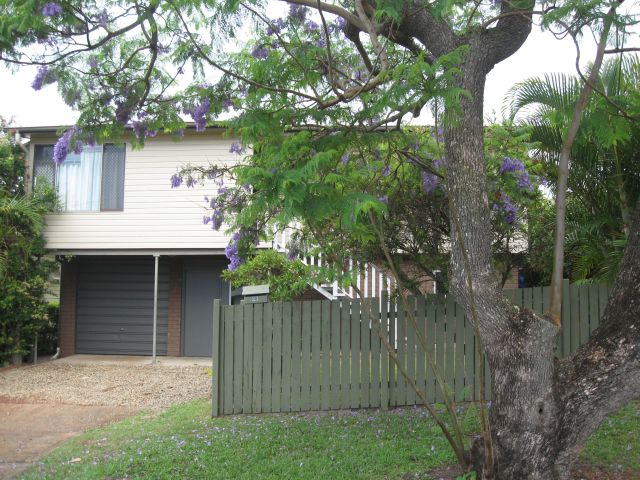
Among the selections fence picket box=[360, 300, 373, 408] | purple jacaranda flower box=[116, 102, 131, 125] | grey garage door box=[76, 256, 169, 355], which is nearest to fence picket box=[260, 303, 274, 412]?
fence picket box=[360, 300, 373, 408]

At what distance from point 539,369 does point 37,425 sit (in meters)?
6.78

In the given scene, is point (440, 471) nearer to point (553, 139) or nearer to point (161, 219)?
point (553, 139)

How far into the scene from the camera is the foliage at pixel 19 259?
41.4ft

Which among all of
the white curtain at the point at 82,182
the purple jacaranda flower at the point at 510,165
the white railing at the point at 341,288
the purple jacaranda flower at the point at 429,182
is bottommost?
the white railing at the point at 341,288

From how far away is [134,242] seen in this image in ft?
45.1

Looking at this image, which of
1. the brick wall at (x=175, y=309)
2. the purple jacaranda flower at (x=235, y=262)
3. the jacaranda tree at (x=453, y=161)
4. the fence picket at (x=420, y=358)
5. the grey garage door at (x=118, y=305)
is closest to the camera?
the jacaranda tree at (x=453, y=161)

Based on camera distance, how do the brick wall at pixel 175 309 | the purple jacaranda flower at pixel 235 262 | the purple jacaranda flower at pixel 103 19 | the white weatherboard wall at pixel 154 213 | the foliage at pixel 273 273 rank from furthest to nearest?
1. the brick wall at pixel 175 309
2. the white weatherboard wall at pixel 154 213
3. the purple jacaranda flower at pixel 235 262
4. the foliage at pixel 273 273
5. the purple jacaranda flower at pixel 103 19

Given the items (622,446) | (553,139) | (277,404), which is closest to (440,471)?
(622,446)

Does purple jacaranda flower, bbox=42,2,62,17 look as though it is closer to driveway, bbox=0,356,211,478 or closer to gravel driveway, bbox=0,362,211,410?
driveway, bbox=0,356,211,478

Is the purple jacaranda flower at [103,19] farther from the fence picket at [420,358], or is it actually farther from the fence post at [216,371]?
the fence picket at [420,358]

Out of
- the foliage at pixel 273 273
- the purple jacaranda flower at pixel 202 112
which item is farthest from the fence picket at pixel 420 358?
the purple jacaranda flower at pixel 202 112

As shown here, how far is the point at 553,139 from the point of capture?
7750 mm

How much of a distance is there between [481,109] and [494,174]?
2.11 metres

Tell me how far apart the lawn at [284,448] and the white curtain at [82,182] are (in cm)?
745
